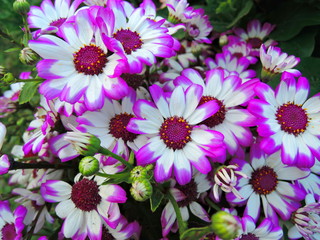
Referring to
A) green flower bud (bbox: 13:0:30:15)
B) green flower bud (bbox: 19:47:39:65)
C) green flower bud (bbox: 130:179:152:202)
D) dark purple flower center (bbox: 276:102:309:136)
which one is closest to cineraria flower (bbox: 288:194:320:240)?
dark purple flower center (bbox: 276:102:309:136)

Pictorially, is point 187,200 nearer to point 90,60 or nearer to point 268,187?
point 268,187

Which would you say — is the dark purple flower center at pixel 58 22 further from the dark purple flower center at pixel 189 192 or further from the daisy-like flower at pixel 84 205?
the dark purple flower center at pixel 189 192

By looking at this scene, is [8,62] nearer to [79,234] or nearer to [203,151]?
[79,234]

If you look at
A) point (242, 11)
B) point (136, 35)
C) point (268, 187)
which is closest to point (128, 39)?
point (136, 35)

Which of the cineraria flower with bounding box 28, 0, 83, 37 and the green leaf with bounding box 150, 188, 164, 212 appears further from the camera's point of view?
the cineraria flower with bounding box 28, 0, 83, 37

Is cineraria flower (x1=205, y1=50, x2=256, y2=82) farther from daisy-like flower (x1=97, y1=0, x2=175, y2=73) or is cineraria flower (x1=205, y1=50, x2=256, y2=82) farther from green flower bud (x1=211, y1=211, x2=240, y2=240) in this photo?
green flower bud (x1=211, y1=211, x2=240, y2=240)

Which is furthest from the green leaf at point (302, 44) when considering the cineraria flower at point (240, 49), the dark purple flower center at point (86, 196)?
the dark purple flower center at point (86, 196)

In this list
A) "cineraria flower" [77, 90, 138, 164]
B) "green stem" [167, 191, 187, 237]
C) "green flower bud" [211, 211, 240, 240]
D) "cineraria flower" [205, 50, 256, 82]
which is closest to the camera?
"green flower bud" [211, 211, 240, 240]

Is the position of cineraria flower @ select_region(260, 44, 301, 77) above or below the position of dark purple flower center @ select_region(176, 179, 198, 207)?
above
